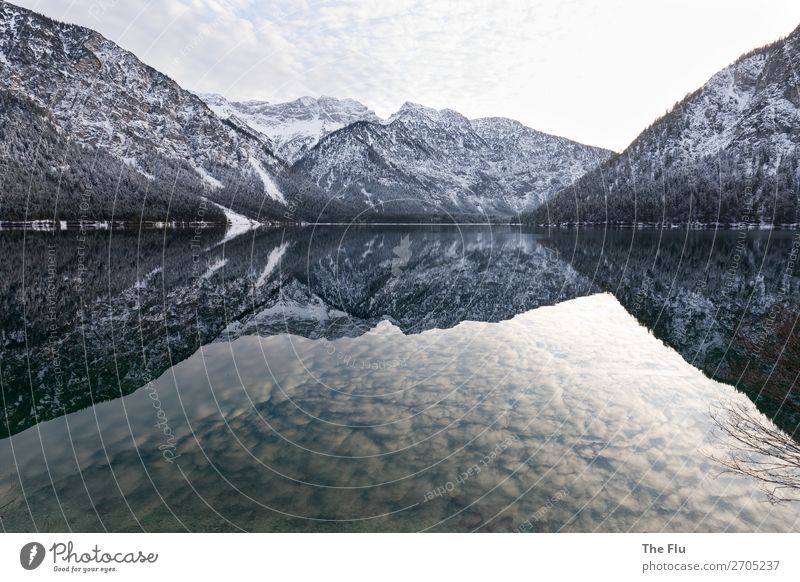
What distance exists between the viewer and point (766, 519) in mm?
10477

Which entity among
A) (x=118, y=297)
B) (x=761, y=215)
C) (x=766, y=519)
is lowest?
(x=766, y=519)

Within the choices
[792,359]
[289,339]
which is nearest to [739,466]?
[792,359]

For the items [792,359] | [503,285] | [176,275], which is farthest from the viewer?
[176,275]

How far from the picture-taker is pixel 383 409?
16.8m

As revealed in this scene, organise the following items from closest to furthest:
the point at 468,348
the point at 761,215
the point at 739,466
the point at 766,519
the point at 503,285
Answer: the point at 766,519, the point at 739,466, the point at 468,348, the point at 503,285, the point at 761,215

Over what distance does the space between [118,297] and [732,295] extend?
56.2 m

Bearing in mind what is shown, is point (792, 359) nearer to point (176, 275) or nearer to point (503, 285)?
point (503, 285)

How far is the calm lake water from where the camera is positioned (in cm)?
1084

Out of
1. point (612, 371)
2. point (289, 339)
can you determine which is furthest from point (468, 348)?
point (289, 339)

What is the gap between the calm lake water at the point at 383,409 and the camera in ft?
35.6

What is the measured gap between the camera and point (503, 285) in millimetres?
48344

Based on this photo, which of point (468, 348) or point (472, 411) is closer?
point (472, 411)

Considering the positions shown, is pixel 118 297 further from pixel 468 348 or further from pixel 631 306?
pixel 631 306

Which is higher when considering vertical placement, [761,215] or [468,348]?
[761,215]
